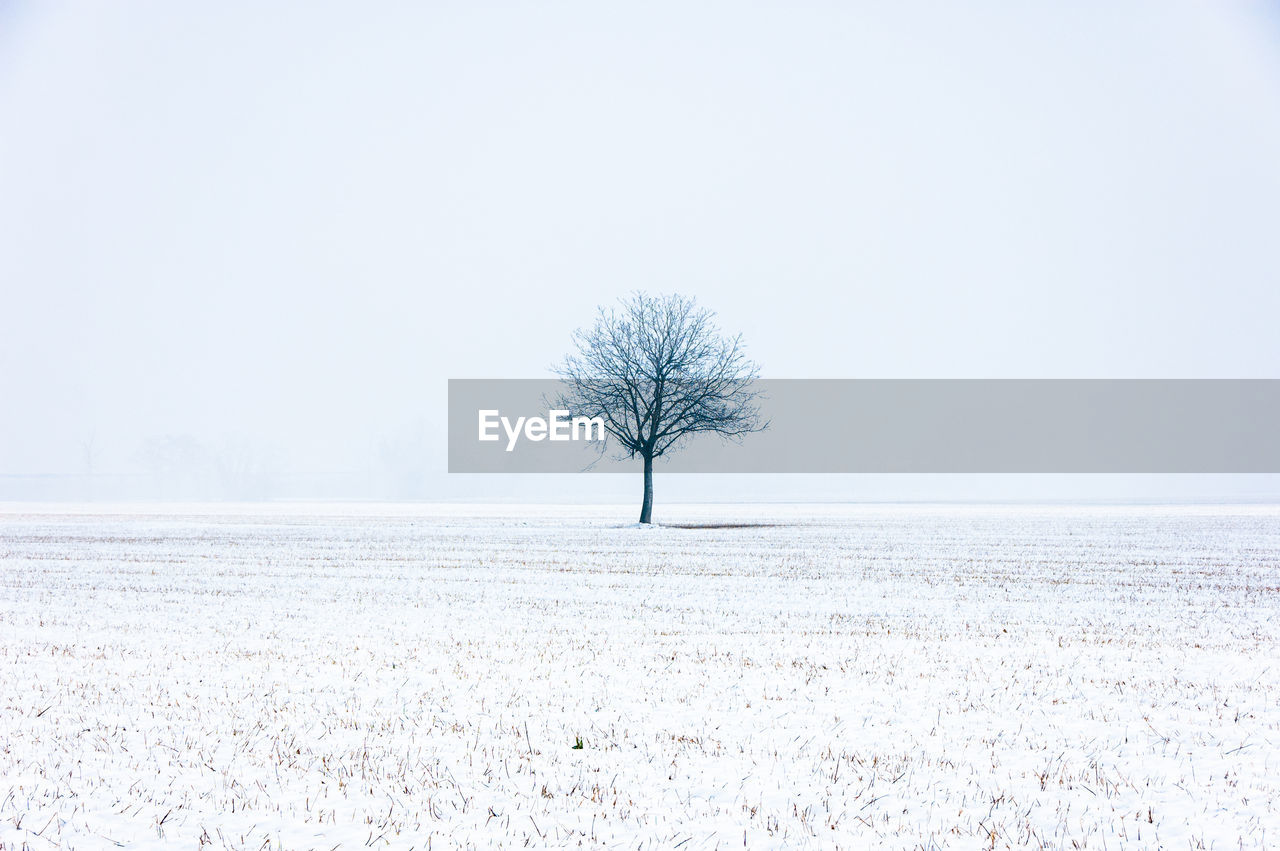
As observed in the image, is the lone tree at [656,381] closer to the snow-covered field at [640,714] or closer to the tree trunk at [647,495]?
the tree trunk at [647,495]

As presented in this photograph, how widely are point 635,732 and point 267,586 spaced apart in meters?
15.1

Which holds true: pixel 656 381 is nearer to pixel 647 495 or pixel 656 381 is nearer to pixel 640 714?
pixel 647 495

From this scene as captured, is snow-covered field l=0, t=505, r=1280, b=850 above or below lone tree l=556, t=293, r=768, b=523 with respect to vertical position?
below

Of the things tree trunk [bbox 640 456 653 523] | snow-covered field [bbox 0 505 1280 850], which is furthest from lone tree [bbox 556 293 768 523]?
snow-covered field [bbox 0 505 1280 850]

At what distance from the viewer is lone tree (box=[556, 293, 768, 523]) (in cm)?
4800

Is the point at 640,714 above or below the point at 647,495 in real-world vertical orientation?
below

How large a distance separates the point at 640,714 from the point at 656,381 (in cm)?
3937

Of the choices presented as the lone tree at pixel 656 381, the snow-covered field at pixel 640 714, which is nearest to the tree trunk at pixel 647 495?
the lone tree at pixel 656 381

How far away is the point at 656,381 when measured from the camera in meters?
48.1

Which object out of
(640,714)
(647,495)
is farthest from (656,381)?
(640,714)

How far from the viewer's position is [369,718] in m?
8.88

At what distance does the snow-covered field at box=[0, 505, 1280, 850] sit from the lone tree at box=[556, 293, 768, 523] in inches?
1065

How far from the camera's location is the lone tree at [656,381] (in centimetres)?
4800

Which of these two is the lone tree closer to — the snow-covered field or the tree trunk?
the tree trunk
